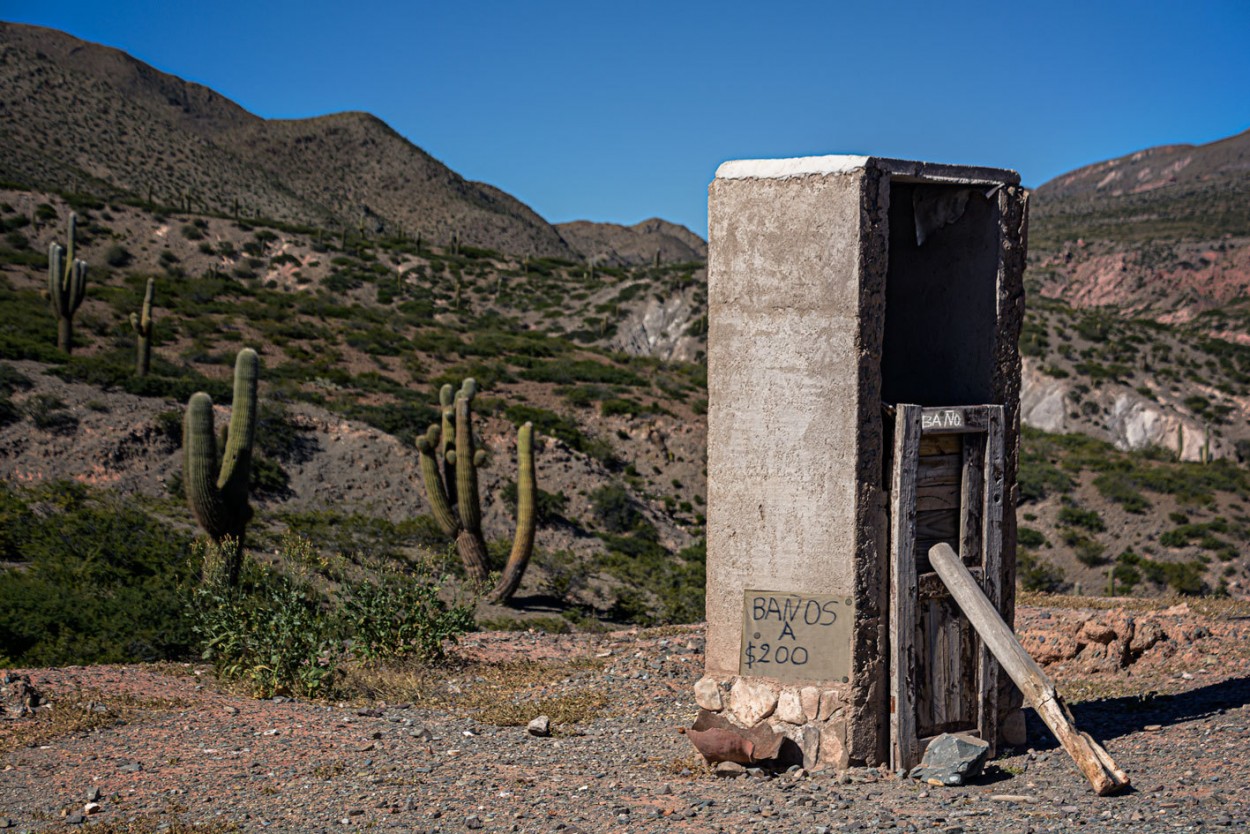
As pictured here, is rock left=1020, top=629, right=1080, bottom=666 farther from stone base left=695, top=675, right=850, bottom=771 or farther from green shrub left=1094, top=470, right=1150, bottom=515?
green shrub left=1094, top=470, right=1150, bottom=515

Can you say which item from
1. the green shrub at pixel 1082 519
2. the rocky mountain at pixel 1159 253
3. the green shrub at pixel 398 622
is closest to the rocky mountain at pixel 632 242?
the rocky mountain at pixel 1159 253

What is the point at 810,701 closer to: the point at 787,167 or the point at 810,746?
the point at 810,746

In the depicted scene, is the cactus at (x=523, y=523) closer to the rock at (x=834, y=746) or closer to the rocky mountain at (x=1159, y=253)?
the rock at (x=834, y=746)

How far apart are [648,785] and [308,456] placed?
53.2 ft

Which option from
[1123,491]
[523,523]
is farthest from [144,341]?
[1123,491]

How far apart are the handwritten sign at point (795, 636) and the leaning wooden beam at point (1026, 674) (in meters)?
0.66

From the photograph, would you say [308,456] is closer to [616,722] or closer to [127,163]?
[616,722]

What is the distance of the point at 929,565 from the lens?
6242 millimetres

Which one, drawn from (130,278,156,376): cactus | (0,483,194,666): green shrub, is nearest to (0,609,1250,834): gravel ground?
(0,483,194,666): green shrub

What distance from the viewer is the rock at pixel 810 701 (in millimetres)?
5988

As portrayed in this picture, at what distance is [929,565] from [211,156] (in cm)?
7128

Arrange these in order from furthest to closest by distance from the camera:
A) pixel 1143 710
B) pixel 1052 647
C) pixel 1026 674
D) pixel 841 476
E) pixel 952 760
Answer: pixel 1052 647
pixel 1143 710
pixel 841 476
pixel 952 760
pixel 1026 674

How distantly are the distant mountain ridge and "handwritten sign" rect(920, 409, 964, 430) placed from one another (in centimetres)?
4888

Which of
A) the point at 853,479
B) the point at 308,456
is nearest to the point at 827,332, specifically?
the point at 853,479
